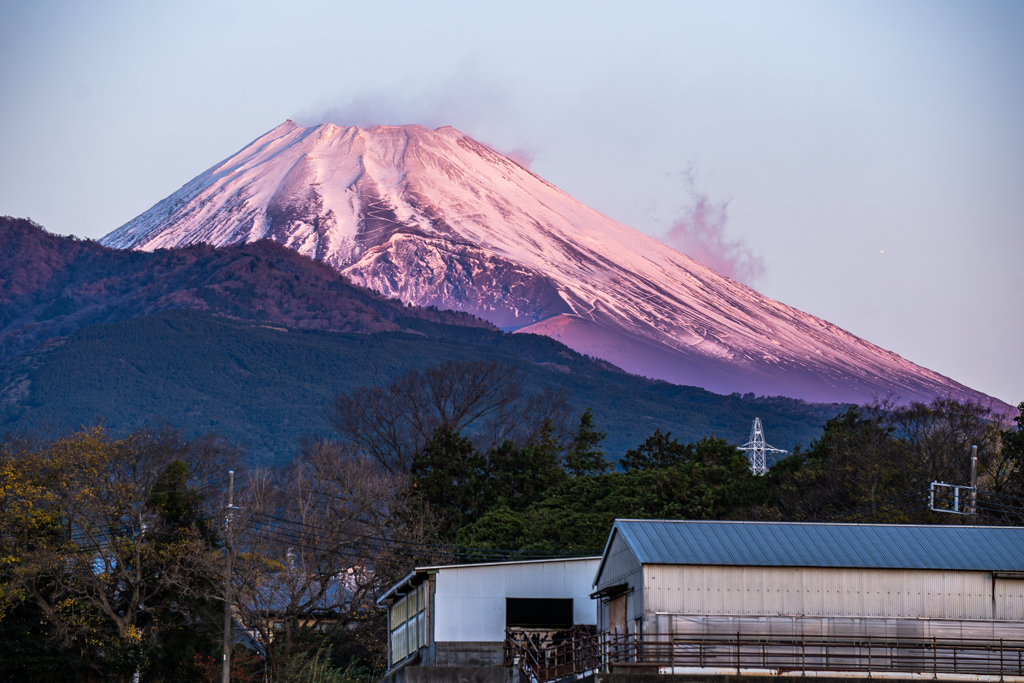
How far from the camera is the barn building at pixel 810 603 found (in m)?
28.2

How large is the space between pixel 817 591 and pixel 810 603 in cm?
33

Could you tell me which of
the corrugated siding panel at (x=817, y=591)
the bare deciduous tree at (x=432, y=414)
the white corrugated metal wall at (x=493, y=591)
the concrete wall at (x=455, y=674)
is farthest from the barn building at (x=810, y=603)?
the bare deciduous tree at (x=432, y=414)

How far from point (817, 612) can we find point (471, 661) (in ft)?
41.7

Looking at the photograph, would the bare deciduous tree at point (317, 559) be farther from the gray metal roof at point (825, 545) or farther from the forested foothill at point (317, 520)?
the gray metal roof at point (825, 545)

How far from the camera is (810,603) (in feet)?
95.1

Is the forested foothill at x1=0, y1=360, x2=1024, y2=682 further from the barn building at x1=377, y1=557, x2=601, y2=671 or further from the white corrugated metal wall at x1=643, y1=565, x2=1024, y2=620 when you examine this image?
the white corrugated metal wall at x1=643, y1=565, x2=1024, y2=620

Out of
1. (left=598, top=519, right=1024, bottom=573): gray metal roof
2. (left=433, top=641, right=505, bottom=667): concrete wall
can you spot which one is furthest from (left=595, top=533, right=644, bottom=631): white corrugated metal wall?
(left=433, top=641, right=505, bottom=667): concrete wall

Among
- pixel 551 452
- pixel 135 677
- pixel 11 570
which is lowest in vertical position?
pixel 135 677

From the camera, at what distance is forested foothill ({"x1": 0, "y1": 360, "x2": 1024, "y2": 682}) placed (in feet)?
144

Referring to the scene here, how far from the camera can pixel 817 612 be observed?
28.9 meters

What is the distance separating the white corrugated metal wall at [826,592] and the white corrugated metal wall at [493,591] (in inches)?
373

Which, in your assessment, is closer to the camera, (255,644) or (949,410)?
(255,644)

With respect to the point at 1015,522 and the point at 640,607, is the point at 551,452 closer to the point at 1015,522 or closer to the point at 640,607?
the point at 1015,522

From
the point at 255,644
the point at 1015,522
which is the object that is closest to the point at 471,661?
the point at 255,644
